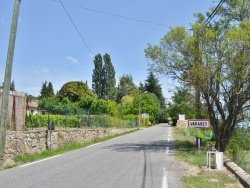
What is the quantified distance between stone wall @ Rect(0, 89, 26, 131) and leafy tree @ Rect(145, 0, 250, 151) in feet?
26.9

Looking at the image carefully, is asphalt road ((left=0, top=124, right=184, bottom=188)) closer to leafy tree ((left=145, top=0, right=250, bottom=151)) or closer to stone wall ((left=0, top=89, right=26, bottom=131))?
stone wall ((left=0, top=89, right=26, bottom=131))

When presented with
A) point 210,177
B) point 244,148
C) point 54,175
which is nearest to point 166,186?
point 210,177

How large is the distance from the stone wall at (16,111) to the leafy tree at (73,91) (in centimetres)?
6537

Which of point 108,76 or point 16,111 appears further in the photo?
point 108,76

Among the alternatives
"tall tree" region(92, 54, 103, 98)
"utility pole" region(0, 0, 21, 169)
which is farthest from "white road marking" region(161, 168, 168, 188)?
"tall tree" region(92, 54, 103, 98)

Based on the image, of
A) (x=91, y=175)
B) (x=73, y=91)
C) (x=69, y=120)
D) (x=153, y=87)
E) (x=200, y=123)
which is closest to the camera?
(x=91, y=175)

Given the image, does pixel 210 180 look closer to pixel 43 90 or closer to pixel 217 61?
pixel 217 61

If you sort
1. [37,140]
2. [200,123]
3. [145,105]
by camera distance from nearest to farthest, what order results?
[200,123] → [37,140] → [145,105]

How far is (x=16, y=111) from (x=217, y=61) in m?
9.96

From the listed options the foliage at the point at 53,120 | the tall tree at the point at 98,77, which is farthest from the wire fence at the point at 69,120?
the tall tree at the point at 98,77

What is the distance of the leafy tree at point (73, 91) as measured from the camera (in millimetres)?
82500

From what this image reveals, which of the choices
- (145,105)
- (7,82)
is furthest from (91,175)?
(145,105)

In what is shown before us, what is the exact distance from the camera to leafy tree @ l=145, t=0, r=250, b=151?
58.5 feet

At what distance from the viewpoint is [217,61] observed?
1856 cm
